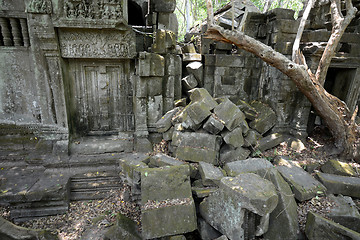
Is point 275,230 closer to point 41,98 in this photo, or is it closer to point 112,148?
point 112,148

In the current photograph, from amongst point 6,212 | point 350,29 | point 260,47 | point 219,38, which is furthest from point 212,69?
point 6,212

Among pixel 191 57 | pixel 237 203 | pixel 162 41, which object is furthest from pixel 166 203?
pixel 191 57

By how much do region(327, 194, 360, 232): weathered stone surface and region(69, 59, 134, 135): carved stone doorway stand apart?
512 cm

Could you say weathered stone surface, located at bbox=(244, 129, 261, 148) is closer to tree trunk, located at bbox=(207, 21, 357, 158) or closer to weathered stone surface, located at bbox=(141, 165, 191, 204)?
tree trunk, located at bbox=(207, 21, 357, 158)

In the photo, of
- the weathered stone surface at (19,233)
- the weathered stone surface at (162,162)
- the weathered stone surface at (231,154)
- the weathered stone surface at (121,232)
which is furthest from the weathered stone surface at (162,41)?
the weathered stone surface at (19,233)

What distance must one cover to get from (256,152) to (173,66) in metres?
Result: 3.19

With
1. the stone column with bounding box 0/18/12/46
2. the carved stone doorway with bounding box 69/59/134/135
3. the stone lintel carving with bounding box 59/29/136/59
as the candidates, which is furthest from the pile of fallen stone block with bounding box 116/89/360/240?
the stone column with bounding box 0/18/12/46

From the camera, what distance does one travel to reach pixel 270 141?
222 inches

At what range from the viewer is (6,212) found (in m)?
4.34

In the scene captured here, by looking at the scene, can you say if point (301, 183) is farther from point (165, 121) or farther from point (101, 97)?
point (101, 97)

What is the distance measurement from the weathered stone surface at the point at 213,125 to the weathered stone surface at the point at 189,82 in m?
1.99

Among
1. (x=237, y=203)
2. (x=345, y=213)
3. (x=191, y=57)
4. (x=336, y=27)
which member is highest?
(x=336, y=27)

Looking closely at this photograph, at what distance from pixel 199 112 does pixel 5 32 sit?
512cm

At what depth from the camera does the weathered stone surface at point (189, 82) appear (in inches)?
253
